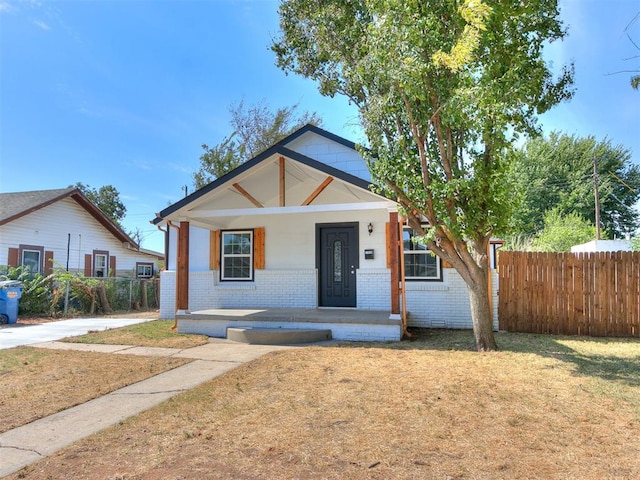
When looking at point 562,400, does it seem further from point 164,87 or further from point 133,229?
point 133,229

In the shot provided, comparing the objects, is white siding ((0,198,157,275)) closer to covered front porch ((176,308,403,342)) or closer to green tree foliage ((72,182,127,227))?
covered front porch ((176,308,403,342))

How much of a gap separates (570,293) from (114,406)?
27.7 ft

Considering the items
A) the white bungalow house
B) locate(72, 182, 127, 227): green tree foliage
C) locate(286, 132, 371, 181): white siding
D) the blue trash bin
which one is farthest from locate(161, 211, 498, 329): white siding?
locate(72, 182, 127, 227): green tree foliage

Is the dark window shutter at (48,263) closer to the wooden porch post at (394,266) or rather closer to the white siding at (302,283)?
the white siding at (302,283)

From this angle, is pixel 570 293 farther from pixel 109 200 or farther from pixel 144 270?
pixel 109 200

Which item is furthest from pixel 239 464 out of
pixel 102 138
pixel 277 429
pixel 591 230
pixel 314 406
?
pixel 591 230

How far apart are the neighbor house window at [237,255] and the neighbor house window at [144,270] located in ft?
43.3

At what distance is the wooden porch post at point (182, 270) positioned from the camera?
912cm

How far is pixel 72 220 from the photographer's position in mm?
18281

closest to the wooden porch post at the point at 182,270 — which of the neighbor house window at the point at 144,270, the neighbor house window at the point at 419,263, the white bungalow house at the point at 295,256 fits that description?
the white bungalow house at the point at 295,256

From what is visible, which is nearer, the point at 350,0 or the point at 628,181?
the point at 350,0

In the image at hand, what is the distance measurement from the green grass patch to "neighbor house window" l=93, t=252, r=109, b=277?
444 inches

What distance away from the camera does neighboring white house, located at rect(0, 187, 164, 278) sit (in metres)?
15.7

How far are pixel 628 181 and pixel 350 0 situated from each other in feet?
89.2
